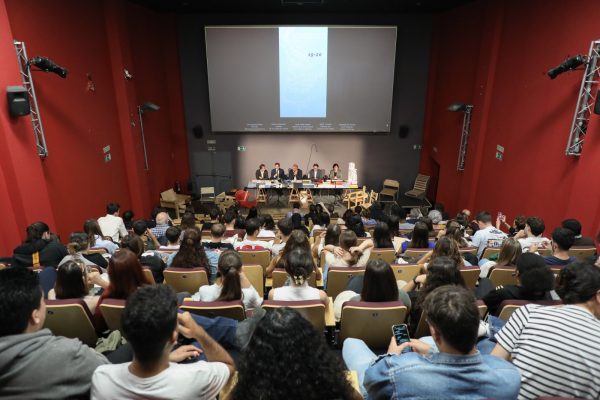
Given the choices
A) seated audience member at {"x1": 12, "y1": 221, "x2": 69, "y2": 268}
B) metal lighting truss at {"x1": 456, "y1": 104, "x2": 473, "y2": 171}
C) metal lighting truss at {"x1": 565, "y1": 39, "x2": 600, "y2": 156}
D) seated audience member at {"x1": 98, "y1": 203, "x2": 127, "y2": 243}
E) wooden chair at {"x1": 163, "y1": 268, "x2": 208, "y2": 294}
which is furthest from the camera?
metal lighting truss at {"x1": 456, "y1": 104, "x2": 473, "y2": 171}

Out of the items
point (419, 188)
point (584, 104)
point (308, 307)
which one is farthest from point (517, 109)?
point (308, 307)

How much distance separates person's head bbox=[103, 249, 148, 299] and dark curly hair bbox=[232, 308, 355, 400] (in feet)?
6.40

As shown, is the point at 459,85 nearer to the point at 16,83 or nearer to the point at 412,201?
the point at 412,201

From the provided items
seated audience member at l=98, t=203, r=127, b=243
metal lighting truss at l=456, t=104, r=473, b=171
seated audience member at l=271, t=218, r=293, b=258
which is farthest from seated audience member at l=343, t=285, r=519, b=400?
metal lighting truss at l=456, t=104, r=473, b=171

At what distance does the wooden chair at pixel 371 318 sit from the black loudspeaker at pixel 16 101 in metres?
4.87

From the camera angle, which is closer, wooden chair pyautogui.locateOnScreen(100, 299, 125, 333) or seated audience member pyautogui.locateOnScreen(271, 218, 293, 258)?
wooden chair pyautogui.locateOnScreen(100, 299, 125, 333)

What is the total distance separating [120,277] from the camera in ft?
9.57

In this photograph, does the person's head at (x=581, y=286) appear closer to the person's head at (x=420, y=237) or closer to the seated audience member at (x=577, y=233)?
the person's head at (x=420, y=237)

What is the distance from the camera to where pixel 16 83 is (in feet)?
16.5

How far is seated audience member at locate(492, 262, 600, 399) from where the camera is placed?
173 centimetres

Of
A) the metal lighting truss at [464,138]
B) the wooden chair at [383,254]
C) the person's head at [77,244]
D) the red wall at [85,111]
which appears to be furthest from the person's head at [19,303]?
the metal lighting truss at [464,138]

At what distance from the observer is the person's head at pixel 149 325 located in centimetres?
146

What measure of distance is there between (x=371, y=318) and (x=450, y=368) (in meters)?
1.26

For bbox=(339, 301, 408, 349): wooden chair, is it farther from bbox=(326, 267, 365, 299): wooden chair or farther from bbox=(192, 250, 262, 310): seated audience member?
bbox=(326, 267, 365, 299): wooden chair
